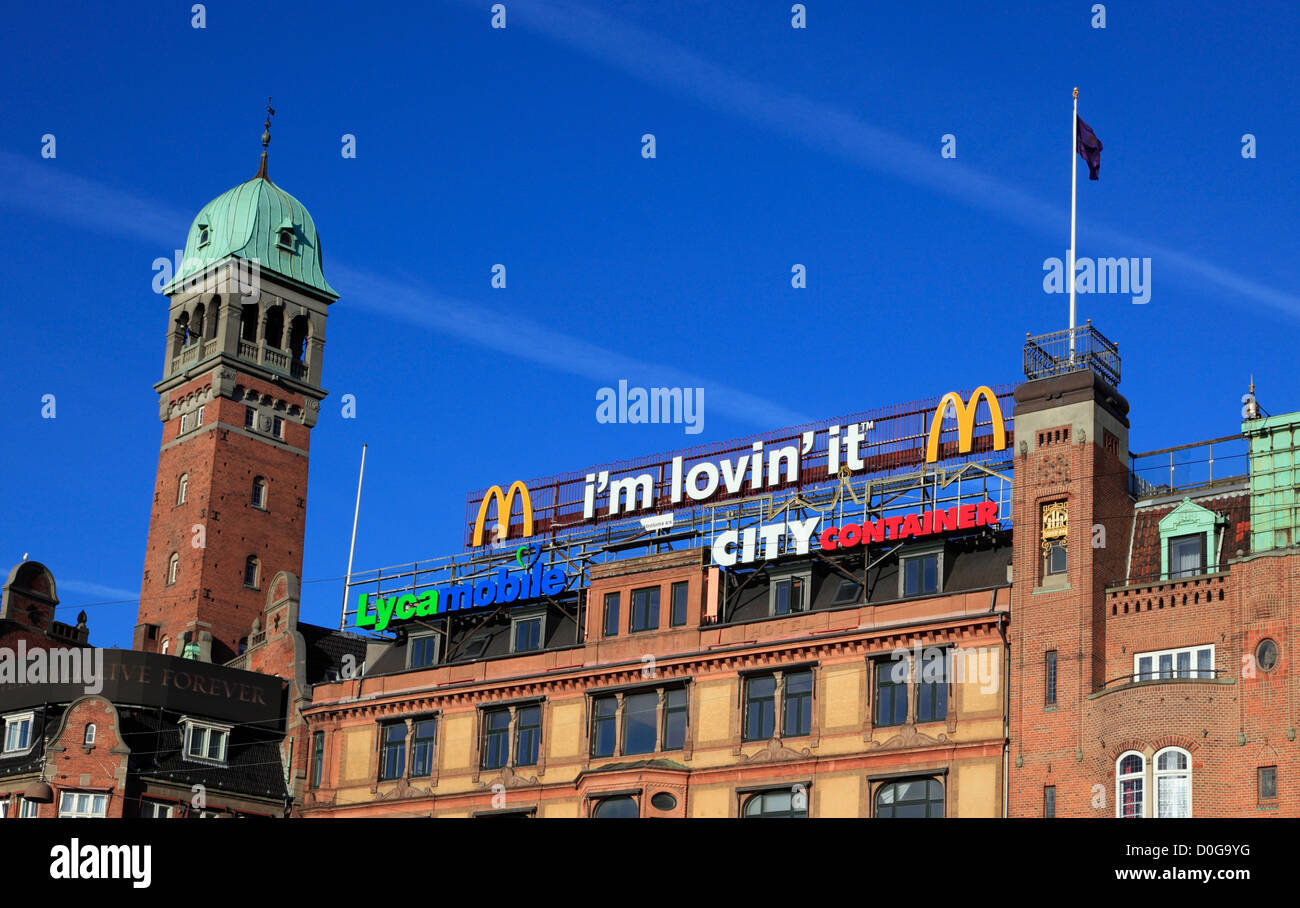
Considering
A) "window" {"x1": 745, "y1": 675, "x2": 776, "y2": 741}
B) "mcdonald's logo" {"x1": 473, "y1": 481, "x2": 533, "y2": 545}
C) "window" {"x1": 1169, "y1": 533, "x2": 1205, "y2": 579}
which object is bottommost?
"window" {"x1": 745, "y1": 675, "x2": 776, "y2": 741}

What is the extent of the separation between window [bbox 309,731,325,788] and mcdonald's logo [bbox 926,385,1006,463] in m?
30.7

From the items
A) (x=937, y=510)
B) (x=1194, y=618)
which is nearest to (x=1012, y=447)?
(x=937, y=510)

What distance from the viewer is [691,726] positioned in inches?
2771

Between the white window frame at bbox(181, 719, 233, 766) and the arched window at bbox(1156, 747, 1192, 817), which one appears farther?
the white window frame at bbox(181, 719, 233, 766)

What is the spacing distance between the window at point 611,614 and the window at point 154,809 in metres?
20.8

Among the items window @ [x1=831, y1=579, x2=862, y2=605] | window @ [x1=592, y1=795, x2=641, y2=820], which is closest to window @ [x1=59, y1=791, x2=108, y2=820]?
window @ [x1=592, y1=795, x2=641, y2=820]

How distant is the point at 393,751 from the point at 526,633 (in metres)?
7.91

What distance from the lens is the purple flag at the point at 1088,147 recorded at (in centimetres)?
6875

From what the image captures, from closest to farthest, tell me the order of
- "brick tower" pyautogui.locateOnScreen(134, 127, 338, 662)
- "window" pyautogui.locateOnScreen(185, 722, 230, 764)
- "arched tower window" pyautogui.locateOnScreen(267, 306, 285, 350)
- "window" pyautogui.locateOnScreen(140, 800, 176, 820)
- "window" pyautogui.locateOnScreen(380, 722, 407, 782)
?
1. "window" pyautogui.locateOnScreen(380, 722, 407, 782)
2. "window" pyautogui.locateOnScreen(140, 800, 176, 820)
3. "window" pyautogui.locateOnScreen(185, 722, 230, 764)
4. "brick tower" pyautogui.locateOnScreen(134, 127, 338, 662)
5. "arched tower window" pyautogui.locateOnScreen(267, 306, 285, 350)

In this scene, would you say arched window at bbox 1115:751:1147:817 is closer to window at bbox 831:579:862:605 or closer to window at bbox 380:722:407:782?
window at bbox 831:579:862:605

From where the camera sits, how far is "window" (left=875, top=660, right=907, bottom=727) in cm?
6538

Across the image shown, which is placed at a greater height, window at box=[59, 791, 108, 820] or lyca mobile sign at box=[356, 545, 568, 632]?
lyca mobile sign at box=[356, 545, 568, 632]

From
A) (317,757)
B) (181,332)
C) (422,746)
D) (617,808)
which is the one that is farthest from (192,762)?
(181,332)
